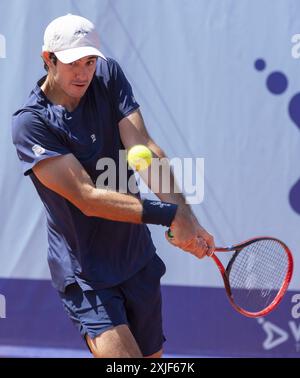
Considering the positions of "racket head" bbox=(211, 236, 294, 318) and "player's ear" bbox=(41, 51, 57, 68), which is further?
"racket head" bbox=(211, 236, 294, 318)

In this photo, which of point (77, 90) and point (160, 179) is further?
point (160, 179)

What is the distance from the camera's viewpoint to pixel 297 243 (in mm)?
4340

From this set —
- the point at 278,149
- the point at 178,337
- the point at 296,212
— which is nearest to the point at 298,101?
the point at 278,149

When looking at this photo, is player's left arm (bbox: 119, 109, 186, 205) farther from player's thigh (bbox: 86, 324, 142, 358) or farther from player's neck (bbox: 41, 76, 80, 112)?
player's thigh (bbox: 86, 324, 142, 358)

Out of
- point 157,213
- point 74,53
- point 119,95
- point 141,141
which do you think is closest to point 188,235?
point 157,213

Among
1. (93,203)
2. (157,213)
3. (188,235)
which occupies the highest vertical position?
(93,203)

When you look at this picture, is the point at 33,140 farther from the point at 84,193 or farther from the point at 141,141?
the point at 141,141

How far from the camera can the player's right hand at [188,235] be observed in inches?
114

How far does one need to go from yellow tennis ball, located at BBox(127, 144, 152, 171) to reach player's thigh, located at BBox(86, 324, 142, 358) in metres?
0.62

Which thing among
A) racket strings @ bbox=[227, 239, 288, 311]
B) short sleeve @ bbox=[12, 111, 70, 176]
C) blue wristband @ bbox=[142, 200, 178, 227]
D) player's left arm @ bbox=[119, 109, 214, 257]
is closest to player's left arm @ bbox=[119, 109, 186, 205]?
player's left arm @ bbox=[119, 109, 214, 257]

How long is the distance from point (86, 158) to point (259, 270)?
118 cm

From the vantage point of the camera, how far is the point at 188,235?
2.89 meters

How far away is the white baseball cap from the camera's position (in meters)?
2.86
